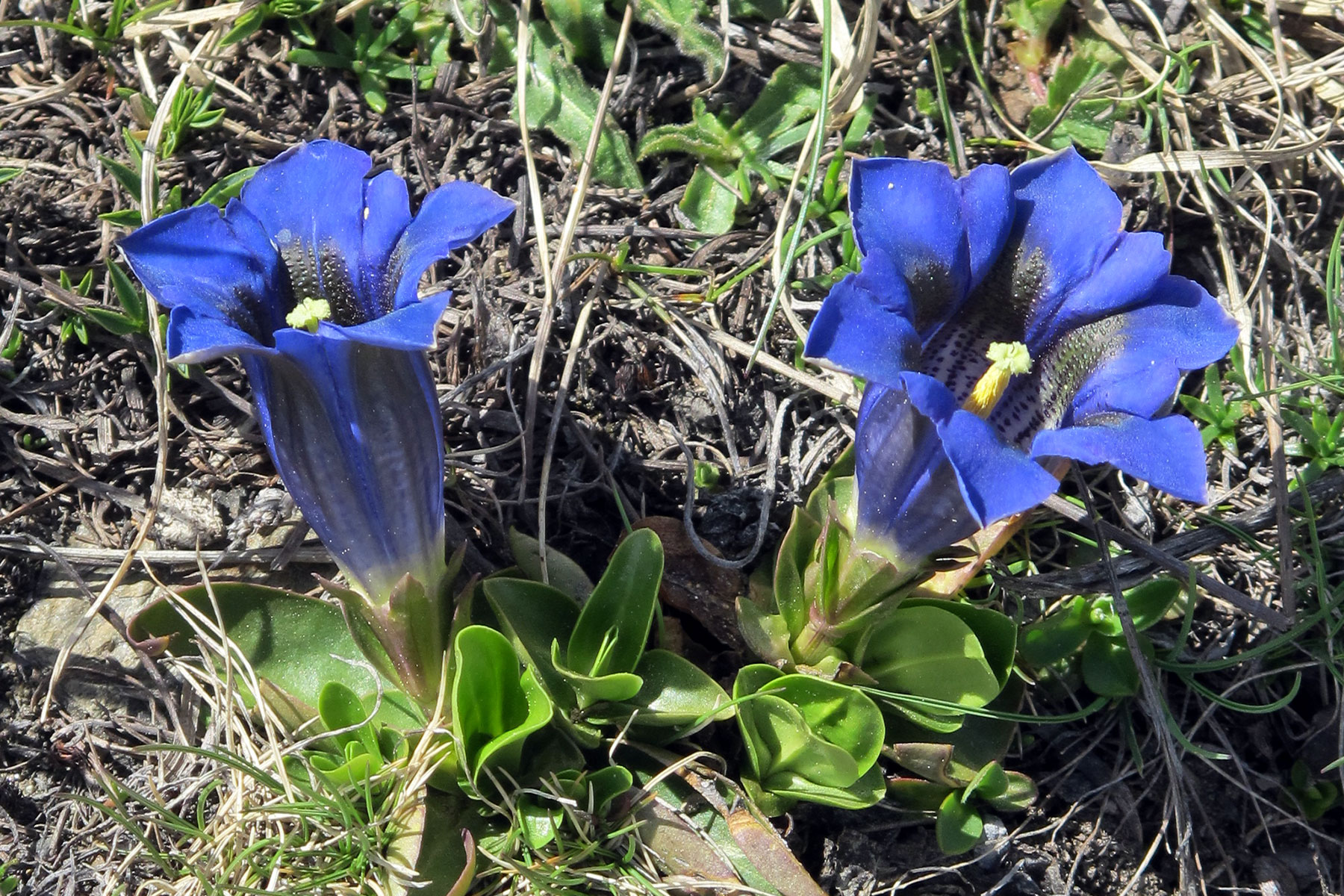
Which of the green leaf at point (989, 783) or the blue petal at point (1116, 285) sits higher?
the blue petal at point (1116, 285)

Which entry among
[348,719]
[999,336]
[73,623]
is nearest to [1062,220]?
[999,336]

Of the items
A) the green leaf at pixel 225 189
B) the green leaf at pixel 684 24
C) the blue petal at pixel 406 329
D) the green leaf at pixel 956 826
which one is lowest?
the green leaf at pixel 956 826

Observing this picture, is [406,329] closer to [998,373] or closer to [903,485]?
[903,485]

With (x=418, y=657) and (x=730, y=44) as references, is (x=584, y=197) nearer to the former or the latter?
(x=730, y=44)

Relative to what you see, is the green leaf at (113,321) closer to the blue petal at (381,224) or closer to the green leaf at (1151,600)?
the blue petal at (381,224)

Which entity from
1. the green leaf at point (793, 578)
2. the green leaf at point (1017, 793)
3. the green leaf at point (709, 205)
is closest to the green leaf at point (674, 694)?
the green leaf at point (793, 578)

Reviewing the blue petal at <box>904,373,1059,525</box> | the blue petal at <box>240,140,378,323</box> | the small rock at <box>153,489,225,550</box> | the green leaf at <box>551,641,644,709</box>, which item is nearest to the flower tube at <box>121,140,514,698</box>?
the blue petal at <box>240,140,378,323</box>
